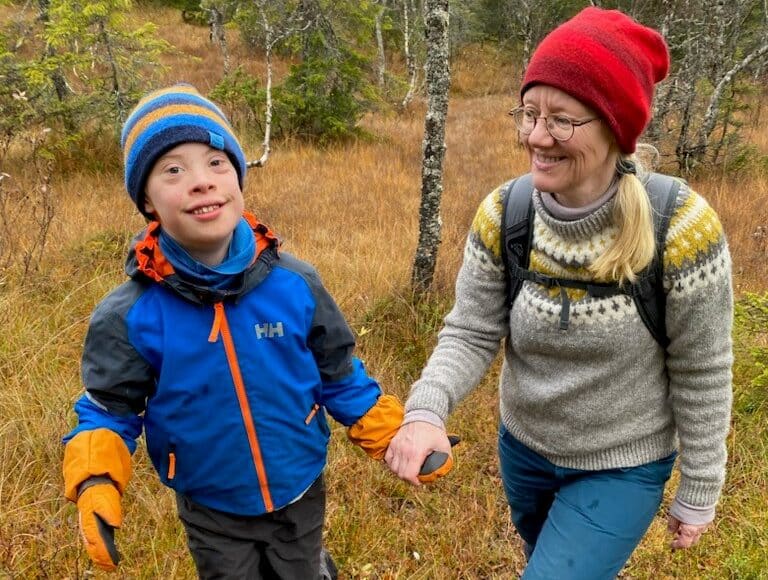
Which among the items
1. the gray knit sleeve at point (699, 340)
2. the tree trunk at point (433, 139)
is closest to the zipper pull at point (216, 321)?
the gray knit sleeve at point (699, 340)

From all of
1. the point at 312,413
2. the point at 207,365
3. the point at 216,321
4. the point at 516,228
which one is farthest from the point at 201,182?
the point at 516,228

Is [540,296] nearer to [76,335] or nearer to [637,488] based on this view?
[637,488]

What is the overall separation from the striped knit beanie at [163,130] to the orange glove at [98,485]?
67 centimetres

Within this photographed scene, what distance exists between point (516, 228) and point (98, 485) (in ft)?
4.43

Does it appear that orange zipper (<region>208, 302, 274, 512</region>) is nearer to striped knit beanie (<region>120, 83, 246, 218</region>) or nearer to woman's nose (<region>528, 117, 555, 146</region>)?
striped knit beanie (<region>120, 83, 246, 218</region>)

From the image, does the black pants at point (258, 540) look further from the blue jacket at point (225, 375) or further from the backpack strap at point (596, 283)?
the backpack strap at point (596, 283)

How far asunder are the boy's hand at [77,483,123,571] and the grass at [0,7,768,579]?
101cm

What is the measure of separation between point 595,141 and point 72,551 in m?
2.52

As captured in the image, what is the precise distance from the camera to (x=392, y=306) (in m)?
4.29

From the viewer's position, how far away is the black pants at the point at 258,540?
189cm

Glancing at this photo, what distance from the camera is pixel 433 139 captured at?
402 cm

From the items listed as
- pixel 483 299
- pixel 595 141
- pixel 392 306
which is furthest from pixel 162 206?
pixel 392 306

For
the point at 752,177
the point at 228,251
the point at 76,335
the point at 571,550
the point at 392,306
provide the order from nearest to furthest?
the point at 571,550 → the point at 228,251 → the point at 76,335 → the point at 392,306 → the point at 752,177

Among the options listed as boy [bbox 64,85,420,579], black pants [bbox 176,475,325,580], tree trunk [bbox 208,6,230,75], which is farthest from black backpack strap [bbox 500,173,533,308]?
tree trunk [bbox 208,6,230,75]
